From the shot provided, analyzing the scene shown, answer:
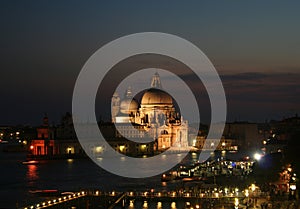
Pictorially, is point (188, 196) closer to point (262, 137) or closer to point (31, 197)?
point (31, 197)

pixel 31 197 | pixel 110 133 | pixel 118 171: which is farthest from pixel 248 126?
pixel 31 197

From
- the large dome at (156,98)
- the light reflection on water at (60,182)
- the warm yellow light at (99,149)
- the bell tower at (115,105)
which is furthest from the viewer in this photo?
the bell tower at (115,105)

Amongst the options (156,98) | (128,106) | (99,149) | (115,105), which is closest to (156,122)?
(156,98)

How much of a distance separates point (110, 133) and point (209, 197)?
34.0 m

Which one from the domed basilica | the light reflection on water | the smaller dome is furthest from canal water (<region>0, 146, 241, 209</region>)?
the smaller dome

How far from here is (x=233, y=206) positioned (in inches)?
657

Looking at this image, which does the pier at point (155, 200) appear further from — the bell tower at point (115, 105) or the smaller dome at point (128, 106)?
the bell tower at point (115, 105)

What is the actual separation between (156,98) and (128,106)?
3.38 m

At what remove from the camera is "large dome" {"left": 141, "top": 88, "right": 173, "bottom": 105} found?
184 ft

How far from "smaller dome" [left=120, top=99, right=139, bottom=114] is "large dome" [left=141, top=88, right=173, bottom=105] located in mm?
2016

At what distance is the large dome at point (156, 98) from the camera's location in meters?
56.1

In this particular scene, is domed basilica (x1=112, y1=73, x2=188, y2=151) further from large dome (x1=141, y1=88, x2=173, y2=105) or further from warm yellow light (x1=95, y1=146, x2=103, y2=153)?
warm yellow light (x1=95, y1=146, x2=103, y2=153)

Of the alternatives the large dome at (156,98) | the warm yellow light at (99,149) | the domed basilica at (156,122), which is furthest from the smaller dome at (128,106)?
the warm yellow light at (99,149)

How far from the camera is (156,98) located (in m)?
56.2
